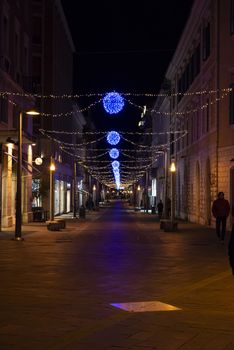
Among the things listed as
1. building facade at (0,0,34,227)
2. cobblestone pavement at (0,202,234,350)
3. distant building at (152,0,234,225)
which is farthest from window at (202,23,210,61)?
cobblestone pavement at (0,202,234,350)

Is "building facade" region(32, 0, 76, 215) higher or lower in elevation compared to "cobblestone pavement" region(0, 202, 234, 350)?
higher

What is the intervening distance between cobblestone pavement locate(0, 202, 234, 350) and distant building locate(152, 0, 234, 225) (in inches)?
558

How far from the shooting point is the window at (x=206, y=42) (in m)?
37.2

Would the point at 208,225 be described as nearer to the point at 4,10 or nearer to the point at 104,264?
the point at 4,10

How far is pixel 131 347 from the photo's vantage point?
7449 millimetres

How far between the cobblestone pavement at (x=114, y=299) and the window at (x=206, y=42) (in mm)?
19531

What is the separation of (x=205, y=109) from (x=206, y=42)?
3898mm

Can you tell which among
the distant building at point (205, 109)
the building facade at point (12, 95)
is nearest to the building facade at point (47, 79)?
the building facade at point (12, 95)

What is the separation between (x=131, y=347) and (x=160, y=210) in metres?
44.6

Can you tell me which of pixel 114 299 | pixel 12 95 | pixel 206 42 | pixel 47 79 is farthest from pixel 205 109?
pixel 114 299

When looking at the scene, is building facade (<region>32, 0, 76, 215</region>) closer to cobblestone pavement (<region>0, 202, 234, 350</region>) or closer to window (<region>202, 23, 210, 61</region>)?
window (<region>202, 23, 210, 61</region>)

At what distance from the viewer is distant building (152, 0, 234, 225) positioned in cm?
3303

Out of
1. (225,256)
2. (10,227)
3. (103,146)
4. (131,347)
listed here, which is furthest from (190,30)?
(103,146)

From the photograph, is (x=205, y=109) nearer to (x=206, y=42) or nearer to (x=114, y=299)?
(x=206, y=42)
